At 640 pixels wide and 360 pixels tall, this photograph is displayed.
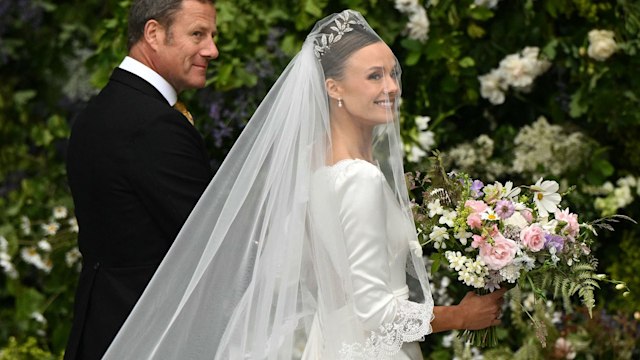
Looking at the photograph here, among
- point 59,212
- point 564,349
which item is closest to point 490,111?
point 564,349

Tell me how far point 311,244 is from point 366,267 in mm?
165

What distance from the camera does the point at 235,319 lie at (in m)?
2.82

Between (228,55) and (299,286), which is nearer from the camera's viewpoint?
(299,286)

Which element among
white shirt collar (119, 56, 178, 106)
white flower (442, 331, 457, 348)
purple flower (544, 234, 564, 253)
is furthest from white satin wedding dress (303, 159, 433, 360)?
white flower (442, 331, 457, 348)

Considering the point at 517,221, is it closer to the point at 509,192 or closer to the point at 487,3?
the point at 509,192

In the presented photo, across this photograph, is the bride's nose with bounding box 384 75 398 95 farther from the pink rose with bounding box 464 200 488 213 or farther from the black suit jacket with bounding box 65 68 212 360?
the black suit jacket with bounding box 65 68 212 360

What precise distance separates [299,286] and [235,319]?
0.61 feet

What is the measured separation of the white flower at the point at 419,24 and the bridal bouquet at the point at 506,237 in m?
1.86

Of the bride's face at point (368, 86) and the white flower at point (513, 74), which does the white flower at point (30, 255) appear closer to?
the white flower at point (513, 74)

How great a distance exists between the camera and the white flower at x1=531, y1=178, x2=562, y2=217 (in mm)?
2943

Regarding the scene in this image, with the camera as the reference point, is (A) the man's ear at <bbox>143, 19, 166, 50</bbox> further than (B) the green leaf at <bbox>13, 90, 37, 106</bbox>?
No

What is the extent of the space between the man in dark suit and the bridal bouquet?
26.2 inches

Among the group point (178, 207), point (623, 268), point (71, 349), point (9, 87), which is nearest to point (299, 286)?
point (178, 207)

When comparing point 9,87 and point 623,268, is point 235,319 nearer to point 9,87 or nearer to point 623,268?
point 623,268
